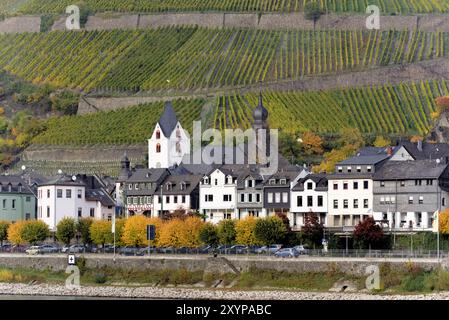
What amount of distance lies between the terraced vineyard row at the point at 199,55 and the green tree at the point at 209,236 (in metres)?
52.8

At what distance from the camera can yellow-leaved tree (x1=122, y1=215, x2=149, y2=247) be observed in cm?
9325

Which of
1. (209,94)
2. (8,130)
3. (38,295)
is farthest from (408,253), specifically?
(8,130)

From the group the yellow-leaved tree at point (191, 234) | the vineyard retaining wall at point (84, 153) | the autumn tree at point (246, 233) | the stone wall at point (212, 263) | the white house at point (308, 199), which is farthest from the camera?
the vineyard retaining wall at point (84, 153)

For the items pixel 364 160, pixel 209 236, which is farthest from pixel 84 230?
pixel 364 160

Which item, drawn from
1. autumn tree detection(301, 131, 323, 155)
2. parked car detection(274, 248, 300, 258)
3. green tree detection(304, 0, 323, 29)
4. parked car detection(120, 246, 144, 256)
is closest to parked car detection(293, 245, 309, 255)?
parked car detection(274, 248, 300, 258)

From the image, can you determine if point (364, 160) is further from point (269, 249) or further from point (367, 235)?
point (269, 249)

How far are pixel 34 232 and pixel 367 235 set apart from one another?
20.0 metres

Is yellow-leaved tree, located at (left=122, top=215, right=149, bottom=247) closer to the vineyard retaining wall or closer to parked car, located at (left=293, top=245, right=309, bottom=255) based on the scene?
parked car, located at (left=293, top=245, right=309, bottom=255)

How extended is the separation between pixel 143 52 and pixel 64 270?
6995cm

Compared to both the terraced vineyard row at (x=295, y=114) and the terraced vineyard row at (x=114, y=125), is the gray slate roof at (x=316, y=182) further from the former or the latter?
the terraced vineyard row at (x=114, y=125)

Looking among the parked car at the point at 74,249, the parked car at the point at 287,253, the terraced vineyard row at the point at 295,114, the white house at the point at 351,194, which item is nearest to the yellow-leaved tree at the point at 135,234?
the parked car at the point at 74,249

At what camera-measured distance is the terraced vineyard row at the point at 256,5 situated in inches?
6181
